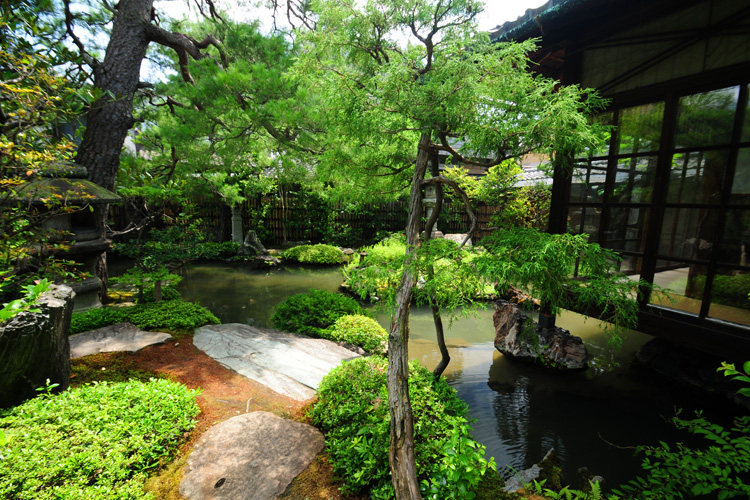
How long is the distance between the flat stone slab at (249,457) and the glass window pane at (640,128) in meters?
4.46

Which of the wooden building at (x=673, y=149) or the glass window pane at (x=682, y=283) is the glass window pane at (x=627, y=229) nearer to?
the wooden building at (x=673, y=149)

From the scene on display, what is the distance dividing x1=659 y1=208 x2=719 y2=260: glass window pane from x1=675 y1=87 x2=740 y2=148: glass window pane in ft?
2.25

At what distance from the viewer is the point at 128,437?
94.7 inches

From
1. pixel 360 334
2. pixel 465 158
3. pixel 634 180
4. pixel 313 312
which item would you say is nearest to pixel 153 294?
pixel 313 312

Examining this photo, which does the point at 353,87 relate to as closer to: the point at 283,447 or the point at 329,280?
the point at 283,447

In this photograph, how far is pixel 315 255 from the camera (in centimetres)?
1130

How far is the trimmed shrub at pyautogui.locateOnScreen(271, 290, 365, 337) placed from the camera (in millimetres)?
5207

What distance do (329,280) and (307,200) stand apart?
508 centimetres

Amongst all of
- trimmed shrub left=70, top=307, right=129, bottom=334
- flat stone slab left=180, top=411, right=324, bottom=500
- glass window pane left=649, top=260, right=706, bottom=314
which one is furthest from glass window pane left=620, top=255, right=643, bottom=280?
trimmed shrub left=70, top=307, right=129, bottom=334

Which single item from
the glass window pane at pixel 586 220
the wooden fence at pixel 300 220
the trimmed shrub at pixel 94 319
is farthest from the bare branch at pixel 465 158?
the wooden fence at pixel 300 220

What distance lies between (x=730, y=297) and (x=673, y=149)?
157 cm

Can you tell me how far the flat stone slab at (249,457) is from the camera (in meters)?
2.22

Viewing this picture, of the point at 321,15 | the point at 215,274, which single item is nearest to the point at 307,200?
the point at 215,274

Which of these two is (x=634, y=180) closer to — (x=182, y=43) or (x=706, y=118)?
(x=706, y=118)
